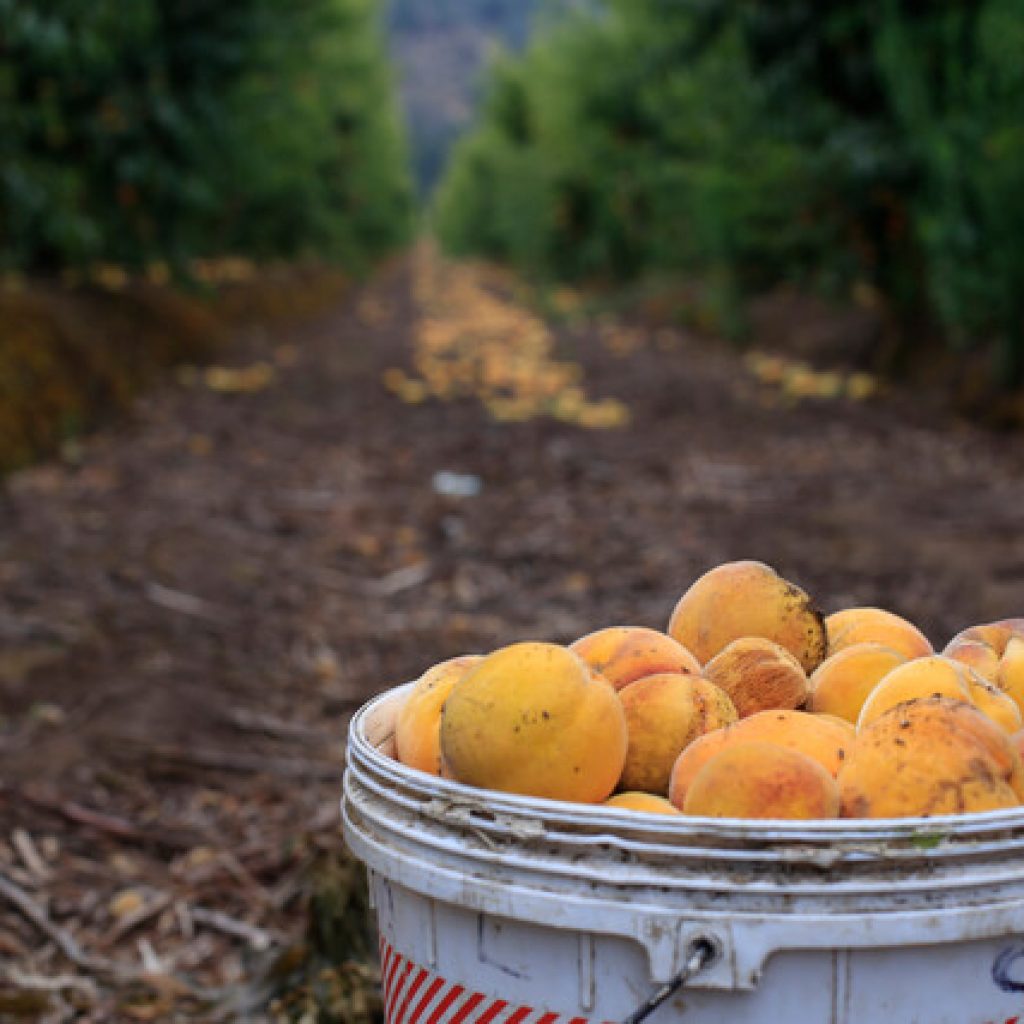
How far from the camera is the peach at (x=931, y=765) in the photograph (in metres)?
1.58

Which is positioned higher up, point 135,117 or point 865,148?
point 135,117

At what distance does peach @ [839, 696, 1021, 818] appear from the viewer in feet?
5.17

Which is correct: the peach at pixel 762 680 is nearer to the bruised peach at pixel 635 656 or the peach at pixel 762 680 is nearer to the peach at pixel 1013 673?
the bruised peach at pixel 635 656

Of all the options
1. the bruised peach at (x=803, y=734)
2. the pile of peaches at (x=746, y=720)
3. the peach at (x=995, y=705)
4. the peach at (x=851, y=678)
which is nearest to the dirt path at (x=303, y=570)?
the pile of peaches at (x=746, y=720)

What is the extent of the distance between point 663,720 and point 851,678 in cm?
31

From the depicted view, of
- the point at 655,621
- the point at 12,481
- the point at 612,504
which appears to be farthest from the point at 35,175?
the point at 655,621

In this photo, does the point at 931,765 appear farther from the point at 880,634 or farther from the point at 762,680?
the point at 880,634

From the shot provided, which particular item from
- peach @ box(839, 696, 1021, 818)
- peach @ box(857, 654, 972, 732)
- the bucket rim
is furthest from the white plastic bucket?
peach @ box(857, 654, 972, 732)

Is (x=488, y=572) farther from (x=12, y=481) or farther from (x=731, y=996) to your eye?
(x=731, y=996)

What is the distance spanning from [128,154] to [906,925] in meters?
10.5

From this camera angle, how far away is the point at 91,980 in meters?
3.03

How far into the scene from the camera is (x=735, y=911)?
1.40 meters

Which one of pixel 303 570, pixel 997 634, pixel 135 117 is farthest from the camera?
pixel 135 117

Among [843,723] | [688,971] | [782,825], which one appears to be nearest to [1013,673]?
[843,723]
